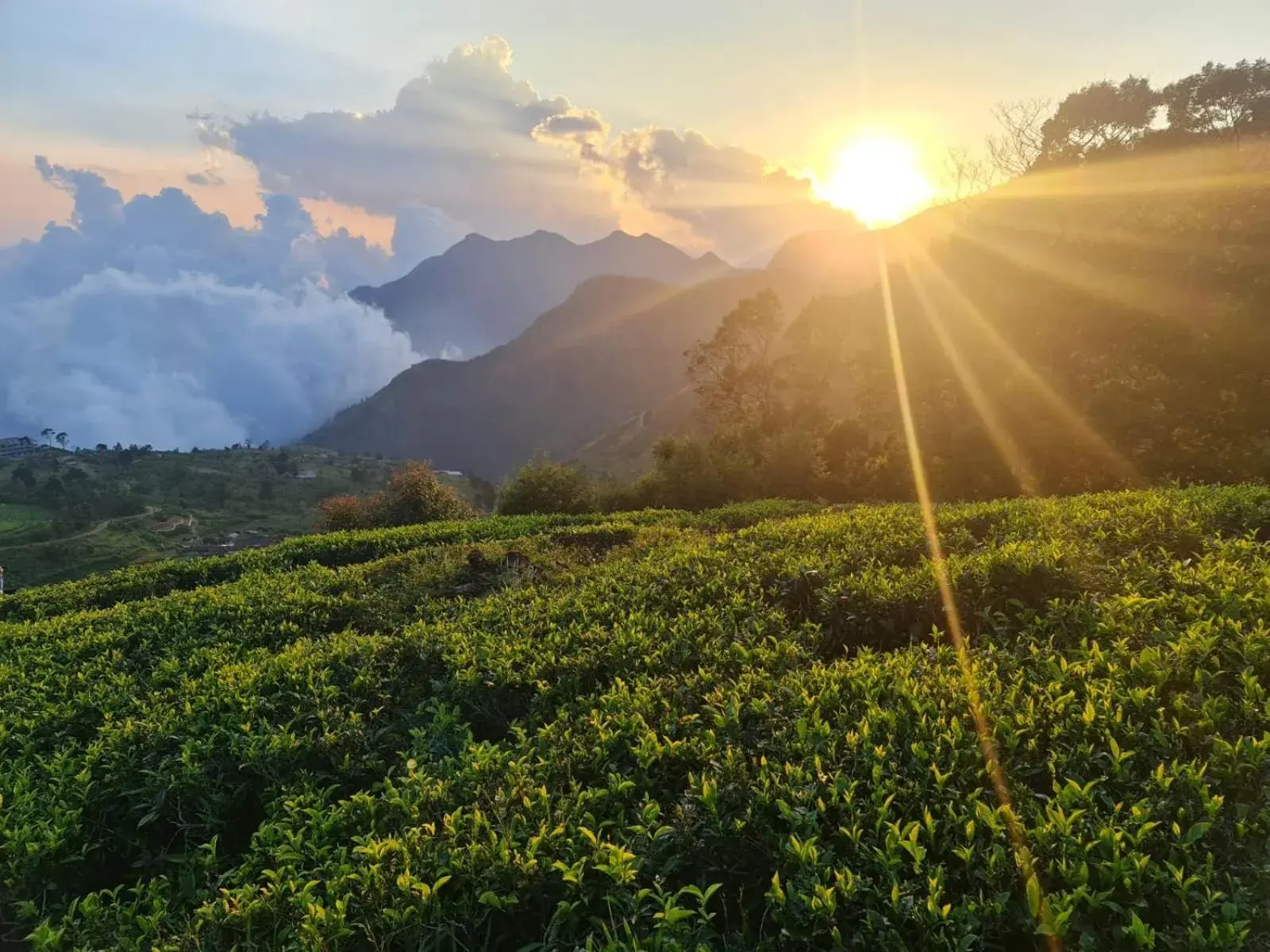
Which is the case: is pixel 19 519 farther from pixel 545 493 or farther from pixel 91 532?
pixel 545 493

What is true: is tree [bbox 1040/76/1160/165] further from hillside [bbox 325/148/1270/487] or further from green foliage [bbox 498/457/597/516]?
green foliage [bbox 498/457/597/516]

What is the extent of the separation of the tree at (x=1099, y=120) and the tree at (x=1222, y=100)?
5.59 ft

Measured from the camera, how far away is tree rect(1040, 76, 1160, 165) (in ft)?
171

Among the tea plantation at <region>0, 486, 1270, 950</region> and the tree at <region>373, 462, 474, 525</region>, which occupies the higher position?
the tea plantation at <region>0, 486, 1270, 950</region>

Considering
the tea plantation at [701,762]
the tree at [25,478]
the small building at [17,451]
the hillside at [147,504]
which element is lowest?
the hillside at [147,504]

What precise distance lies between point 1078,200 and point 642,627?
53905 millimetres

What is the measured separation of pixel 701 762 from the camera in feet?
15.4

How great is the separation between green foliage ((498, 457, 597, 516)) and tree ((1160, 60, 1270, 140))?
55.3 metres

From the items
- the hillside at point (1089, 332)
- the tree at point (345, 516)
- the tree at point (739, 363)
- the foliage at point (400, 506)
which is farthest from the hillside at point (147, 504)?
the hillside at point (1089, 332)

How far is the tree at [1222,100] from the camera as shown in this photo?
5091 cm

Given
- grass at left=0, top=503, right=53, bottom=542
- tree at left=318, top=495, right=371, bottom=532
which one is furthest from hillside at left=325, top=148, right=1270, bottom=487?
grass at left=0, top=503, right=53, bottom=542

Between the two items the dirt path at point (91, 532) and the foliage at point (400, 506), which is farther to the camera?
the dirt path at point (91, 532)

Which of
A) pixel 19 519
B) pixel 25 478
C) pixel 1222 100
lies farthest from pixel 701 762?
pixel 25 478

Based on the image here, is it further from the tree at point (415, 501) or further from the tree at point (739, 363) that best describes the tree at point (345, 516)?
the tree at point (739, 363)
